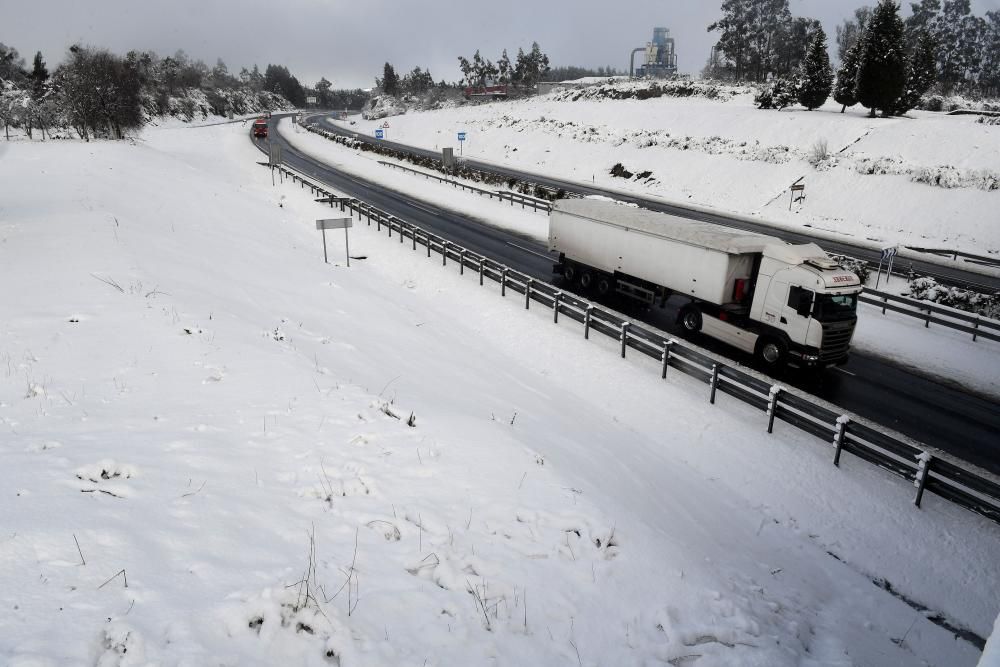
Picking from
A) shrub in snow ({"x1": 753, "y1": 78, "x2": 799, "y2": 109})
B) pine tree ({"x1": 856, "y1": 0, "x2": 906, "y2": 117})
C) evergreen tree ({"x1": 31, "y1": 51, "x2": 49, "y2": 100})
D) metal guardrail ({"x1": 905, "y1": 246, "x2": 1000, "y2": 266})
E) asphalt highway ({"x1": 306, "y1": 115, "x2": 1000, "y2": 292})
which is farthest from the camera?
evergreen tree ({"x1": 31, "y1": 51, "x2": 49, "y2": 100})

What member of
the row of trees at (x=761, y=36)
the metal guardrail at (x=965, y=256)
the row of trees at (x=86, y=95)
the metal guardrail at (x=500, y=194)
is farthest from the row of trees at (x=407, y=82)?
the metal guardrail at (x=965, y=256)

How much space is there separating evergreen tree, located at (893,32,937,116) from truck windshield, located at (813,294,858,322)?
48.1 m

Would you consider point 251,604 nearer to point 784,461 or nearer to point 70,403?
point 70,403

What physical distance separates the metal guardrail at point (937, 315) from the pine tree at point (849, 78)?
4118 centimetres

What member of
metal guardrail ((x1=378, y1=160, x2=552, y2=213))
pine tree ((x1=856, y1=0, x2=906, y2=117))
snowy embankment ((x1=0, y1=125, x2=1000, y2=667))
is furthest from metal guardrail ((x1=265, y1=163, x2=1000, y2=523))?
pine tree ((x1=856, y1=0, x2=906, y2=117))

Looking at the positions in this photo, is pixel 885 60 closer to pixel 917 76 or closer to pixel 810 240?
pixel 917 76

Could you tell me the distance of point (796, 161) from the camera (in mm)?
44844

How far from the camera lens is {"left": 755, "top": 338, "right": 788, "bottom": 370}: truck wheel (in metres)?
15.6

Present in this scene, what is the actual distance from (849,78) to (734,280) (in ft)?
167

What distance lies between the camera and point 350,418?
912cm

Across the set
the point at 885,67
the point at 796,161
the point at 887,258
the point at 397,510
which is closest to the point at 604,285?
the point at 887,258

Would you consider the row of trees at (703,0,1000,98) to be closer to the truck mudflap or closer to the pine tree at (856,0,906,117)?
the pine tree at (856,0,906,117)

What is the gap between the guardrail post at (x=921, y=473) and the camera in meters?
9.77

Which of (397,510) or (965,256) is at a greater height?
(397,510)
